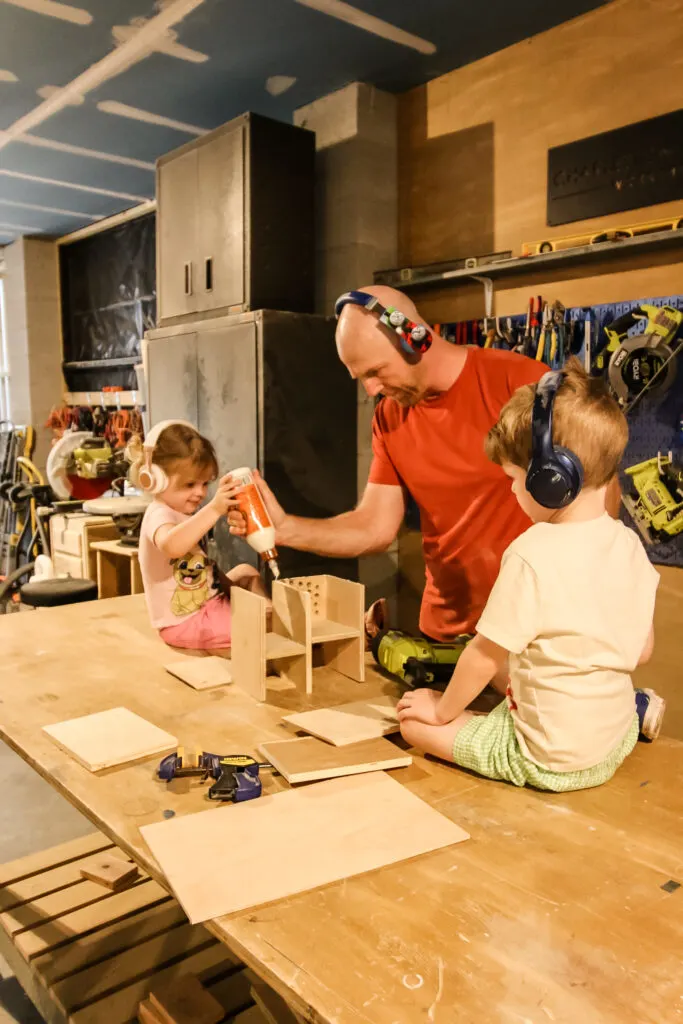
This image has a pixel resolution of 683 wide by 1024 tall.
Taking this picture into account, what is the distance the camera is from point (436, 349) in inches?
74.2

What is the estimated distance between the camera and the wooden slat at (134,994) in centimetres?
148

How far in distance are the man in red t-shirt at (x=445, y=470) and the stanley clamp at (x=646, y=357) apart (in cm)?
73

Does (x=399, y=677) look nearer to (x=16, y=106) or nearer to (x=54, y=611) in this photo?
(x=54, y=611)

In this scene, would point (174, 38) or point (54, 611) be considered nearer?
point (54, 611)

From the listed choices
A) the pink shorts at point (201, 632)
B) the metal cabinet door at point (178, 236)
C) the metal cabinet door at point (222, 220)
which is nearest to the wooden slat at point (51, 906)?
the pink shorts at point (201, 632)

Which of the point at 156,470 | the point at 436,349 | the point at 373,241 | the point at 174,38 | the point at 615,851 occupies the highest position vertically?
the point at 174,38

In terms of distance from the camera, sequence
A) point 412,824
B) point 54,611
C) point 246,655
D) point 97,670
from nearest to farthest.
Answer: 1. point 412,824
2. point 246,655
3. point 97,670
4. point 54,611

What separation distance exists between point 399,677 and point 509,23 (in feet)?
7.96

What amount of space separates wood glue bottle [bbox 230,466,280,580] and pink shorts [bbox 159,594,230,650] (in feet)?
1.11

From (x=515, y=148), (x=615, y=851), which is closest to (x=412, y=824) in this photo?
(x=615, y=851)

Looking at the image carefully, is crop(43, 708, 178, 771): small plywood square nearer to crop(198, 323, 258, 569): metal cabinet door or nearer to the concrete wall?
crop(198, 323, 258, 569): metal cabinet door

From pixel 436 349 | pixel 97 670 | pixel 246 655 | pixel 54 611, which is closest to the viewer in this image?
pixel 246 655

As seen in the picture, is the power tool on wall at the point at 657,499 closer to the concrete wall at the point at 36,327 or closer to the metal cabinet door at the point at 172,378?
the metal cabinet door at the point at 172,378

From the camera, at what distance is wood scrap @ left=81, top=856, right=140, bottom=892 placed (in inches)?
73.9
